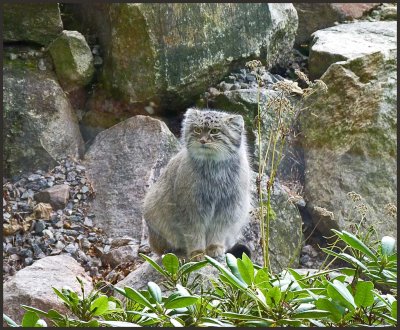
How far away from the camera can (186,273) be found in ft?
4.29

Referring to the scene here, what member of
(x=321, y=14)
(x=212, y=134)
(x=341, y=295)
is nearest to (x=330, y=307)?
(x=341, y=295)

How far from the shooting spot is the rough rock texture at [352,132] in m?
3.15

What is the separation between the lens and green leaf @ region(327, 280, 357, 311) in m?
1.09

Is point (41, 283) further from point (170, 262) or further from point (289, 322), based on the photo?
point (289, 322)

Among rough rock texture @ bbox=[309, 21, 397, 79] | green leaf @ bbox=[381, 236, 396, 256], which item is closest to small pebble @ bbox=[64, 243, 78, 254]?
rough rock texture @ bbox=[309, 21, 397, 79]

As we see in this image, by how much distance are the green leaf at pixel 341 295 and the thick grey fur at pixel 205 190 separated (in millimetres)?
1510

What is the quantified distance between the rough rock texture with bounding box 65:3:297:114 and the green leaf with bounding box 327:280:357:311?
200 cm

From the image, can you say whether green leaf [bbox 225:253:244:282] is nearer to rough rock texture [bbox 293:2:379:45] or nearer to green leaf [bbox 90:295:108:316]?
green leaf [bbox 90:295:108:316]

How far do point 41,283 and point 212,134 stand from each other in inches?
27.7

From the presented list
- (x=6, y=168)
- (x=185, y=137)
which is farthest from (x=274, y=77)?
(x=6, y=168)

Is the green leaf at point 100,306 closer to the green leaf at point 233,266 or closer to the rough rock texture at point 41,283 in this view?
the green leaf at point 233,266

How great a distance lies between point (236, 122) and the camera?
2.63 metres

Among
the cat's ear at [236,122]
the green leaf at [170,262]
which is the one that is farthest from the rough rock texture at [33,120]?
the green leaf at [170,262]

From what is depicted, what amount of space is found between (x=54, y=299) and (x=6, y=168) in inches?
32.2
